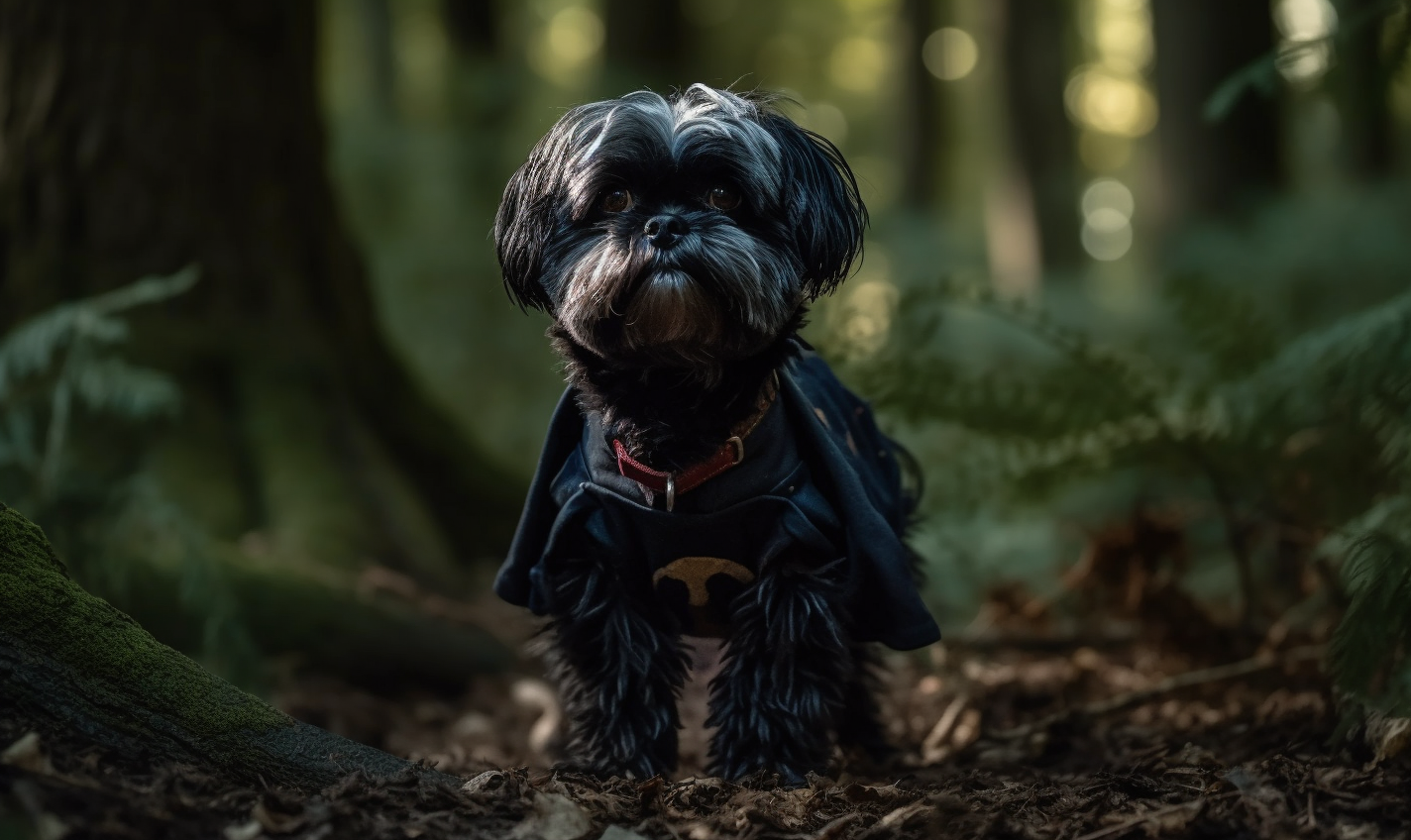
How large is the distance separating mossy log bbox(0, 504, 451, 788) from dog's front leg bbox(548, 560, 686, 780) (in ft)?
2.49

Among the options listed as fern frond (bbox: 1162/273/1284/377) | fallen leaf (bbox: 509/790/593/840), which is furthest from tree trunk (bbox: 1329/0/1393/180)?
fallen leaf (bbox: 509/790/593/840)

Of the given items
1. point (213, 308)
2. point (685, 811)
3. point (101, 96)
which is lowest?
point (685, 811)

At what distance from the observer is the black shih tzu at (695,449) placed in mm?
3178

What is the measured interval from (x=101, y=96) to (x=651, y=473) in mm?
3657

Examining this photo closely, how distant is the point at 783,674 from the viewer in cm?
339

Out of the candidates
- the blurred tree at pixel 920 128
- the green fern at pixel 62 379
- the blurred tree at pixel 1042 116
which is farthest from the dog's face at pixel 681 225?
the blurred tree at pixel 920 128

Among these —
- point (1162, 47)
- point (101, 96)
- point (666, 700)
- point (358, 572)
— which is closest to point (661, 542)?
point (666, 700)

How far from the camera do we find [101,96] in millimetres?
5492

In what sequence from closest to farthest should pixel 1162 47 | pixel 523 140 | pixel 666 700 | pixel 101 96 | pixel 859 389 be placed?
pixel 666 700, pixel 859 389, pixel 101 96, pixel 1162 47, pixel 523 140

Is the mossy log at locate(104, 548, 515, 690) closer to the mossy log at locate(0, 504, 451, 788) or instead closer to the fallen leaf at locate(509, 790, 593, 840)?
the mossy log at locate(0, 504, 451, 788)

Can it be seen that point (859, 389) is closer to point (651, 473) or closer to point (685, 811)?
point (651, 473)

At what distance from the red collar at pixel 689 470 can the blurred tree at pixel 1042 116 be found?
12741mm

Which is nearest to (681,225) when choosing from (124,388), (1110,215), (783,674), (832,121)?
(783,674)

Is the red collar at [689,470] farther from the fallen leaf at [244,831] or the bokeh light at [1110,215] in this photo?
the bokeh light at [1110,215]
